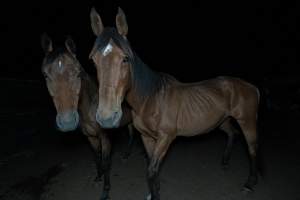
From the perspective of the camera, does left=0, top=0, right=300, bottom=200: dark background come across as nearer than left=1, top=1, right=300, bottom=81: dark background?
Yes

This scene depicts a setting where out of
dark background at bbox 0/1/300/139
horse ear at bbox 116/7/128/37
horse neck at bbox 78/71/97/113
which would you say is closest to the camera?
horse ear at bbox 116/7/128/37

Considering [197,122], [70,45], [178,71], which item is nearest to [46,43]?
[70,45]

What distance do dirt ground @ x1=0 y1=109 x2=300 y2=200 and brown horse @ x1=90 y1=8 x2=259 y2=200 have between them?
0.37 m

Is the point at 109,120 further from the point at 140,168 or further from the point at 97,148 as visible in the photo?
the point at 140,168

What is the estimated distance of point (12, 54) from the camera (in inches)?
328

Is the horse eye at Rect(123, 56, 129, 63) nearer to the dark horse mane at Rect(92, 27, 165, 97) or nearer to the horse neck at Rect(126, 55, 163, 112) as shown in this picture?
the dark horse mane at Rect(92, 27, 165, 97)

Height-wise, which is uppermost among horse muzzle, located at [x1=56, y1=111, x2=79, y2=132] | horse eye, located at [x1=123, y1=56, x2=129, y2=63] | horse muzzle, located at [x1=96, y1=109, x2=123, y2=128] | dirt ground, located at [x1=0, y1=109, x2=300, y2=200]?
horse eye, located at [x1=123, y1=56, x2=129, y2=63]

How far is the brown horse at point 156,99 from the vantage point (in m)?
2.03

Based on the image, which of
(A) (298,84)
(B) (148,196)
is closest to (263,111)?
(A) (298,84)

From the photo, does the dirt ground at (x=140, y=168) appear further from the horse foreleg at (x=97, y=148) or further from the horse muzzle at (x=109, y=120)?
the horse muzzle at (x=109, y=120)

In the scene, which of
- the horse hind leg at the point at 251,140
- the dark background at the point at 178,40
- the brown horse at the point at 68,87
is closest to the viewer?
the brown horse at the point at 68,87

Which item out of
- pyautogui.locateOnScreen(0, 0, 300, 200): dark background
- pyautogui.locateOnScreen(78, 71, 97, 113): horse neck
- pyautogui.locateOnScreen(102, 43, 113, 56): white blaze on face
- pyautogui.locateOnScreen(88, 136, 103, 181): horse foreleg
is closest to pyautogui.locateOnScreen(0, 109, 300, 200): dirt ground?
pyautogui.locateOnScreen(0, 0, 300, 200): dark background

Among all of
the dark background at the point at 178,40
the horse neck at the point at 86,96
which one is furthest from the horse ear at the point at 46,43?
the dark background at the point at 178,40

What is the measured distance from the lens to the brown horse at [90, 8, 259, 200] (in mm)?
2025
